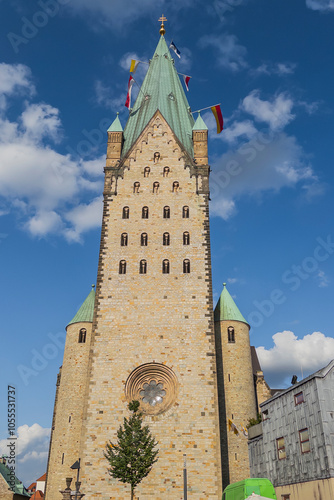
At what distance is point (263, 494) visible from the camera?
21.2 m

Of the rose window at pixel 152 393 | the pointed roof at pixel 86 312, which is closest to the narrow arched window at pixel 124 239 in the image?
the pointed roof at pixel 86 312

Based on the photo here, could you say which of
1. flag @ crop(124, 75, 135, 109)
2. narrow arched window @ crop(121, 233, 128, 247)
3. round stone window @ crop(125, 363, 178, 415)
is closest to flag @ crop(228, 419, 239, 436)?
round stone window @ crop(125, 363, 178, 415)

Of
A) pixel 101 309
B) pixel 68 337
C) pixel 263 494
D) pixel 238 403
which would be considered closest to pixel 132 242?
pixel 101 309

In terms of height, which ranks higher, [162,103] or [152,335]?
[162,103]

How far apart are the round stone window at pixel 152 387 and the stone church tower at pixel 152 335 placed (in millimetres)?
70

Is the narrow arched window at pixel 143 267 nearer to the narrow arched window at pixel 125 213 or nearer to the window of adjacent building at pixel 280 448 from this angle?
the narrow arched window at pixel 125 213

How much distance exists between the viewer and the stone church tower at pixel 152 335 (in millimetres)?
30141

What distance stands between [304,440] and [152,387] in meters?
11.9

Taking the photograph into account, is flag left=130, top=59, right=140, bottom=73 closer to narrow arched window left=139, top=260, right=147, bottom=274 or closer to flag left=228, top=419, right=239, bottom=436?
narrow arched window left=139, top=260, right=147, bottom=274

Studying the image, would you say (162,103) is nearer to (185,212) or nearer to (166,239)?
(185,212)

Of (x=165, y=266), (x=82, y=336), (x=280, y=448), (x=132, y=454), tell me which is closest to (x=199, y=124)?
(x=165, y=266)

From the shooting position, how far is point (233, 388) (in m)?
35.1

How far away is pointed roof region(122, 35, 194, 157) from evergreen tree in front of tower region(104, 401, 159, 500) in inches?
960

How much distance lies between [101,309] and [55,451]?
1050 centimetres
